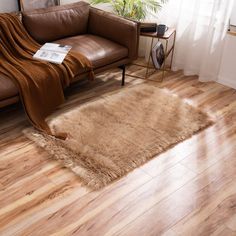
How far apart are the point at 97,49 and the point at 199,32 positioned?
40.7 inches

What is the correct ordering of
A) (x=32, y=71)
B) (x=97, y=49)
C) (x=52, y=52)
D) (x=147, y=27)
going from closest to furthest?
(x=32, y=71) → (x=52, y=52) → (x=97, y=49) → (x=147, y=27)

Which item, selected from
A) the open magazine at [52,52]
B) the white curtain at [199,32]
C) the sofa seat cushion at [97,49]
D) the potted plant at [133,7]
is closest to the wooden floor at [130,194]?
the open magazine at [52,52]

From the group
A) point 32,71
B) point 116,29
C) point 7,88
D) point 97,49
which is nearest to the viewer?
point 7,88

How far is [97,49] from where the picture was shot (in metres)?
2.91

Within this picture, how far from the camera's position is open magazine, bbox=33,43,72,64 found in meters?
2.65

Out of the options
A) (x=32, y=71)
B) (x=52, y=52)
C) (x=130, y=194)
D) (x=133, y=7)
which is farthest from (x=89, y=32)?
(x=130, y=194)

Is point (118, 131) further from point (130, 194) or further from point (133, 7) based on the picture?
point (133, 7)

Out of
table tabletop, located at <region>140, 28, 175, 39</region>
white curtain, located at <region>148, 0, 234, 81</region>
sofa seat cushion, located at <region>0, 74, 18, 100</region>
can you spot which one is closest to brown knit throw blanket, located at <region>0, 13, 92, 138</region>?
sofa seat cushion, located at <region>0, 74, 18, 100</region>

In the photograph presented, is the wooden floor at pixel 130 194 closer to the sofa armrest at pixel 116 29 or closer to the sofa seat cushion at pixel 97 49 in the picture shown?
the sofa seat cushion at pixel 97 49

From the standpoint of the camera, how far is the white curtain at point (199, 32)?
314cm

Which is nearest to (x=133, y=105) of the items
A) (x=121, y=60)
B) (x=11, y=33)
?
(x=121, y=60)

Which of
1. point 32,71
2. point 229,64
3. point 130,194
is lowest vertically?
point 130,194

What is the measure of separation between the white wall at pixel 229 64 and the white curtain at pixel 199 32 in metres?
0.05

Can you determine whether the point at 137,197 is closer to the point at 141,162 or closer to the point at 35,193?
the point at 141,162
